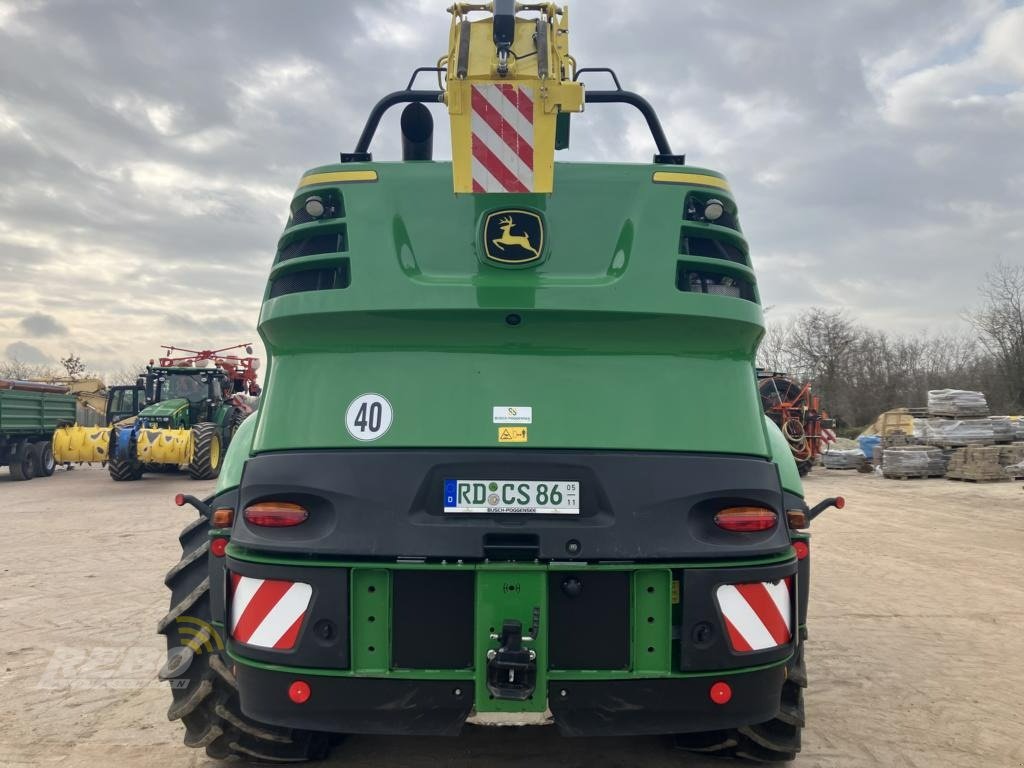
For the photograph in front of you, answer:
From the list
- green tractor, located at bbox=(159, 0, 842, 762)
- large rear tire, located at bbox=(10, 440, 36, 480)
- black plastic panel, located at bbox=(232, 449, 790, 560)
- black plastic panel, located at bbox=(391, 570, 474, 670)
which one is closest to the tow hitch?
green tractor, located at bbox=(159, 0, 842, 762)

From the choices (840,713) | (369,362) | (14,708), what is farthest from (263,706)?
(840,713)

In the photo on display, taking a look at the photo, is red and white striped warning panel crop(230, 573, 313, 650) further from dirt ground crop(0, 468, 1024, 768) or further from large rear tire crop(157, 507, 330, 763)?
dirt ground crop(0, 468, 1024, 768)

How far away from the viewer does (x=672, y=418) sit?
2625mm

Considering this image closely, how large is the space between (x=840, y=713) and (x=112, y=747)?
356 centimetres

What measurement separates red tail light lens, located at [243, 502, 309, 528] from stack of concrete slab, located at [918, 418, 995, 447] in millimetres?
20095

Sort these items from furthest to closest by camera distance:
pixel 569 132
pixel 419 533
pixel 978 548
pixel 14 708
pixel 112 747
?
pixel 978 548, pixel 569 132, pixel 14 708, pixel 112 747, pixel 419 533

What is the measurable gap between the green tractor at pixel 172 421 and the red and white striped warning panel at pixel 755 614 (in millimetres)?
14802

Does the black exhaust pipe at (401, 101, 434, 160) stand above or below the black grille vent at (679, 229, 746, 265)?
above

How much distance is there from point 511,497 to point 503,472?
0.09 metres

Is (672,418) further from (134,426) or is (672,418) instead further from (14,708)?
(134,426)

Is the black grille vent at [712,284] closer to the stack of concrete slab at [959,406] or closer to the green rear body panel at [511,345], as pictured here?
the green rear body panel at [511,345]

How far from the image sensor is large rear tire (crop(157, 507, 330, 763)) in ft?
9.75

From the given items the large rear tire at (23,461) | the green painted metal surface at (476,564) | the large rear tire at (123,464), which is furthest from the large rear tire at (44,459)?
the green painted metal surface at (476,564)

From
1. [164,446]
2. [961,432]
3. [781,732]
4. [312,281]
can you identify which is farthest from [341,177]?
[961,432]
